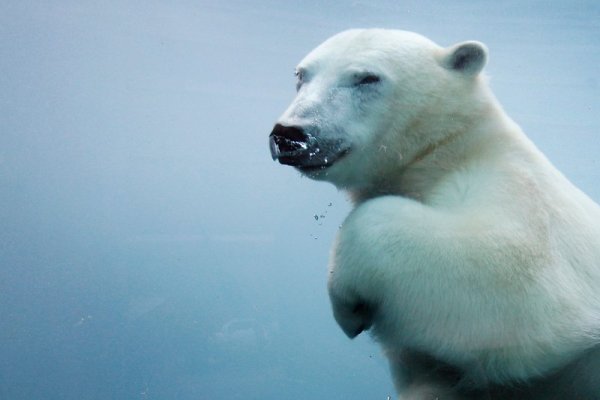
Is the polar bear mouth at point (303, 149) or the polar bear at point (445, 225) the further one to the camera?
the polar bear mouth at point (303, 149)

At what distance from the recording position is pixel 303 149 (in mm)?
1351

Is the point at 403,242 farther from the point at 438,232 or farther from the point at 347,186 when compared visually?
the point at 347,186

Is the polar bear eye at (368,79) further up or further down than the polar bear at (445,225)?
further up

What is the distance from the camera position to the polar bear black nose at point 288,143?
51.0 inches

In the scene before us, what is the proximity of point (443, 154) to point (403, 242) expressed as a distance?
45 centimetres

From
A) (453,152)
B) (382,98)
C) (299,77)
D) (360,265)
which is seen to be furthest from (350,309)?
(299,77)

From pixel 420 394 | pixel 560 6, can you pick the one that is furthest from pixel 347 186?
pixel 560 6

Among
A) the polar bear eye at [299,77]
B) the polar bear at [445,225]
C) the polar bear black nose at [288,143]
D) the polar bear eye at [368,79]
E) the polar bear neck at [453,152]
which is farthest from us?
the polar bear eye at [299,77]

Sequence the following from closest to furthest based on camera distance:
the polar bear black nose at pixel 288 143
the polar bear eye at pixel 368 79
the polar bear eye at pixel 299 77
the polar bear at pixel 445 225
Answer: the polar bear at pixel 445 225
the polar bear black nose at pixel 288 143
the polar bear eye at pixel 368 79
the polar bear eye at pixel 299 77

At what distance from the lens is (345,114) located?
1.53m

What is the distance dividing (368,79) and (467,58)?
307 millimetres

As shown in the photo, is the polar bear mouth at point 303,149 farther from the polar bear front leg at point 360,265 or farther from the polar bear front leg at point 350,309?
the polar bear front leg at point 350,309

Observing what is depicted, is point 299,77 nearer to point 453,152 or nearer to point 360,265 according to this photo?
point 453,152

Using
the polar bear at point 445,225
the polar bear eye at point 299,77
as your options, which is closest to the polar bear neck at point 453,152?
the polar bear at point 445,225
